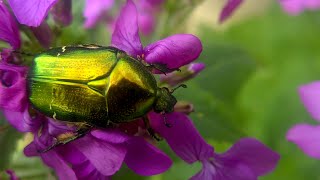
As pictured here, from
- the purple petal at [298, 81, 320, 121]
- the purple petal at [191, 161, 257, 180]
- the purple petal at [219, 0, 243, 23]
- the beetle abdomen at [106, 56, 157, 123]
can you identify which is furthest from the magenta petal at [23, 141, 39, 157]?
the purple petal at [298, 81, 320, 121]

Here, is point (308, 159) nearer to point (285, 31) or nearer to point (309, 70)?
point (309, 70)

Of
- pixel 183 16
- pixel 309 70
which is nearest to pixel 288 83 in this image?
pixel 309 70

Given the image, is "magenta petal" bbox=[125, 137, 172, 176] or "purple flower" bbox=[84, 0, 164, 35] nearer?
"magenta petal" bbox=[125, 137, 172, 176]

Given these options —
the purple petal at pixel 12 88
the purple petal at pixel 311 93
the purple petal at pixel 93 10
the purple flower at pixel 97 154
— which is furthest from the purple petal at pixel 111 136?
the purple petal at pixel 311 93

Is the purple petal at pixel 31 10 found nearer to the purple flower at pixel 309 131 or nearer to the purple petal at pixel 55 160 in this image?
the purple petal at pixel 55 160

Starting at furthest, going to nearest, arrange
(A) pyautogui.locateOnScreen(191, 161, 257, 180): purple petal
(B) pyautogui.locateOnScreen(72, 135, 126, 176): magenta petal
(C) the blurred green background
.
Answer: (C) the blurred green background < (A) pyautogui.locateOnScreen(191, 161, 257, 180): purple petal < (B) pyautogui.locateOnScreen(72, 135, 126, 176): magenta petal

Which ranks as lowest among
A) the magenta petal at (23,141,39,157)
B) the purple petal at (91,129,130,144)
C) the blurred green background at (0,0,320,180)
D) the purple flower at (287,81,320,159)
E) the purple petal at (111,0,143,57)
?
the blurred green background at (0,0,320,180)

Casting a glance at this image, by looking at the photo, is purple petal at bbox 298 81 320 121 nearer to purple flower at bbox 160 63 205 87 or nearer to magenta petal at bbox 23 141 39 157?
purple flower at bbox 160 63 205 87
